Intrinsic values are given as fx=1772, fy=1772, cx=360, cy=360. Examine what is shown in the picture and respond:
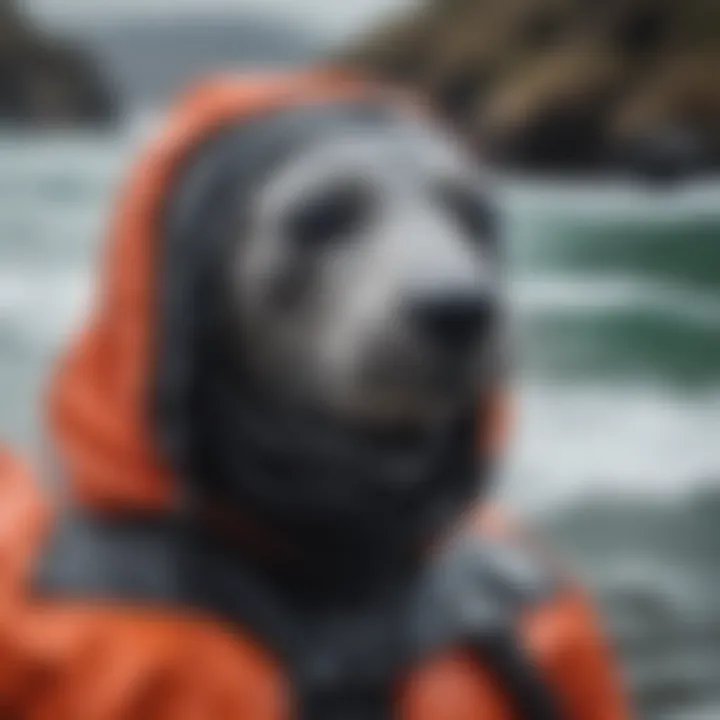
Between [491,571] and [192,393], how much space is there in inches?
5.3

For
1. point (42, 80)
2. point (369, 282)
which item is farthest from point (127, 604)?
point (42, 80)

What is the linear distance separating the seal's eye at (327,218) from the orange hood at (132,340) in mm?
43

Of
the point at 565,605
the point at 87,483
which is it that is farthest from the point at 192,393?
the point at 565,605

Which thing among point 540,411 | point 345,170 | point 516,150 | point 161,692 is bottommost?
point 161,692

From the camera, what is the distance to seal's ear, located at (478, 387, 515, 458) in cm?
59

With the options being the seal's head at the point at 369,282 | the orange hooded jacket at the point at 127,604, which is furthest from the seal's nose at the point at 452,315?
the orange hooded jacket at the point at 127,604

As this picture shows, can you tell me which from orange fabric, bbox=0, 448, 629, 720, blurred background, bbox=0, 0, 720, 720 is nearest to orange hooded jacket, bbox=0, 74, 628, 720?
orange fabric, bbox=0, 448, 629, 720

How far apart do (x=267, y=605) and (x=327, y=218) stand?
0.13 metres

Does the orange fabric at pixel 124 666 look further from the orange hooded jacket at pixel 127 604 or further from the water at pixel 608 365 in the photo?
the water at pixel 608 365

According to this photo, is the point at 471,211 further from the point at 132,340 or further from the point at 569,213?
the point at 569,213

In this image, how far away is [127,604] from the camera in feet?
1.88

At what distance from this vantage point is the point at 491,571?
0.63 m

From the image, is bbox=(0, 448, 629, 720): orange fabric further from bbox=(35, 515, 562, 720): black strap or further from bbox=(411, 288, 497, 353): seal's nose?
bbox=(411, 288, 497, 353): seal's nose

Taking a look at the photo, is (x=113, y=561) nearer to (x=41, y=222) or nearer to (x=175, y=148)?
(x=175, y=148)
